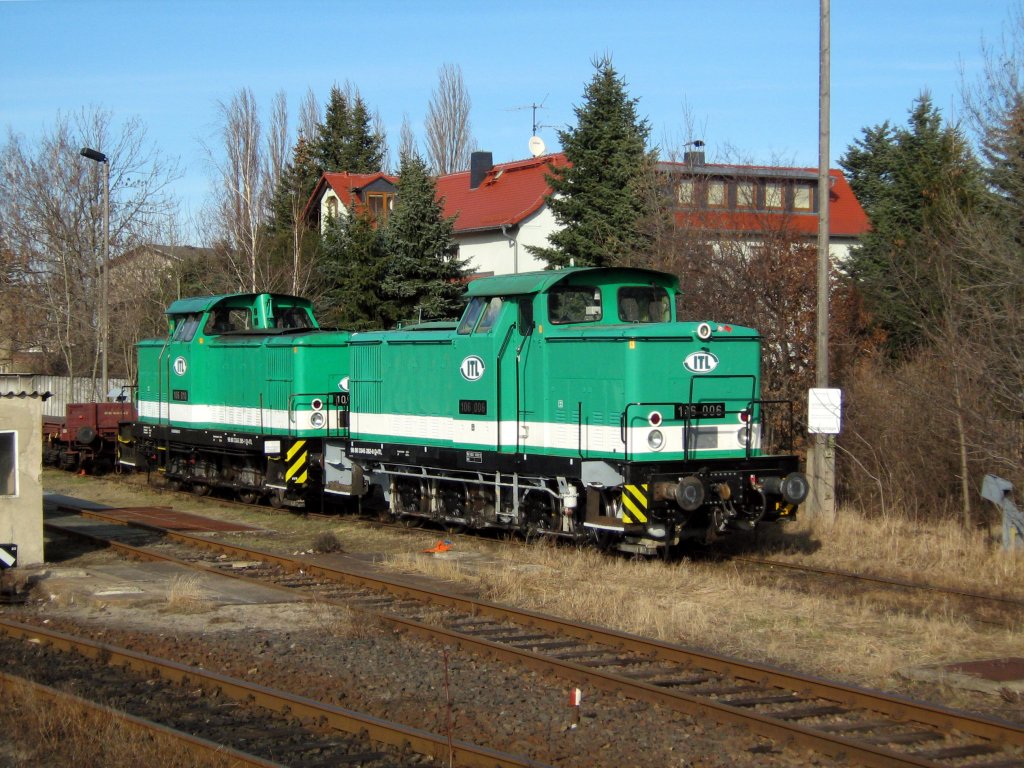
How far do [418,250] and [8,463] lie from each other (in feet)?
52.1

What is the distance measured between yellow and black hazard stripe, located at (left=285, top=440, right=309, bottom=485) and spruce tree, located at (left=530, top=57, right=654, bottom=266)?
35.1 feet

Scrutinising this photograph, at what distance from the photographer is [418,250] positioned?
91.0 feet

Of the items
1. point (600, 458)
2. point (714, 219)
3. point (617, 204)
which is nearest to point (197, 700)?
point (600, 458)

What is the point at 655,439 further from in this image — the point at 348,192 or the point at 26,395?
the point at 348,192

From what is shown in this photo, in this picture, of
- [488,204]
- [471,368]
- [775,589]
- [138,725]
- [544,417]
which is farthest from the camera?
[488,204]

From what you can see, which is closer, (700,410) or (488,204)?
(700,410)

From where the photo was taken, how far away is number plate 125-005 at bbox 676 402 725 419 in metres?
12.3

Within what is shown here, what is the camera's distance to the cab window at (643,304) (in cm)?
1341

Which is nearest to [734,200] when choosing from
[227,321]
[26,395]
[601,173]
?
[601,173]

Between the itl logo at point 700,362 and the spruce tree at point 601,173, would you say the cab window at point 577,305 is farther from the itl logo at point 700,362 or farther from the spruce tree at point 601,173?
the spruce tree at point 601,173

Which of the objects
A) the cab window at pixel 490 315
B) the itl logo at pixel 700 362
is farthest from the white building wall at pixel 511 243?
the itl logo at pixel 700 362

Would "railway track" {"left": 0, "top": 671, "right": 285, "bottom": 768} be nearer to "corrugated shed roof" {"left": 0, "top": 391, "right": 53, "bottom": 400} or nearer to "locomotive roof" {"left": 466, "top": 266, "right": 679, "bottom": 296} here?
"corrugated shed roof" {"left": 0, "top": 391, "right": 53, "bottom": 400}

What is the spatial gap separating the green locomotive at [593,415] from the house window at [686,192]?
34.4 ft

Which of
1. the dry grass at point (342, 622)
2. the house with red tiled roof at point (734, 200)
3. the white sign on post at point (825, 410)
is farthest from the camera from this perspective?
the house with red tiled roof at point (734, 200)
